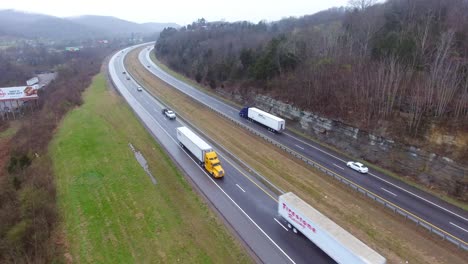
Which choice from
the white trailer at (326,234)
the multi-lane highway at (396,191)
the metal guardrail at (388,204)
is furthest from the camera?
the multi-lane highway at (396,191)

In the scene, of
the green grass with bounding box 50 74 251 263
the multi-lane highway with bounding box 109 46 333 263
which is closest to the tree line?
the green grass with bounding box 50 74 251 263

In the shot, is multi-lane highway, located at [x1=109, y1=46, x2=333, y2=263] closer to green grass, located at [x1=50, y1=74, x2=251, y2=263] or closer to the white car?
green grass, located at [x1=50, y1=74, x2=251, y2=263]

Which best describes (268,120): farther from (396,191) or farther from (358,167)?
(396,191)

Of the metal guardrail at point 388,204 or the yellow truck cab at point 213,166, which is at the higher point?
the yellow truck cab at point 213,166

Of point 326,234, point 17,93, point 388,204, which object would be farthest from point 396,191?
point 17,93

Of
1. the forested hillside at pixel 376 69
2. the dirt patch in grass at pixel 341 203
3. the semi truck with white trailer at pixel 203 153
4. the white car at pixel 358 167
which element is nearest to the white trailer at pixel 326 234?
the dirt patch in grass at pixel 341 203

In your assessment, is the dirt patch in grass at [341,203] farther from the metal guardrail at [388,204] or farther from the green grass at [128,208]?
the green grass at [128,208]

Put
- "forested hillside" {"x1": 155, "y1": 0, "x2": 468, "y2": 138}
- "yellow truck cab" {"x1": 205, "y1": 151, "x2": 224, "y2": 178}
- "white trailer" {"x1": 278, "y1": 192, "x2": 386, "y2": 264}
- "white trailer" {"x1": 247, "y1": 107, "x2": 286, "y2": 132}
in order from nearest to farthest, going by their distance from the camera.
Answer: "white trailer" {"x1": 278, "y1": 192, "x2": 386, "y2": 264}, "yellow truck cab" {"x1": 205, "y1": 151, "x2": 224, "y2": 178}, "forested hillside" {"x1": 155, "y1": 0, "x2": 468, "y2": 138}, "white trailer" {"x1": 247, "y1": 107, "x2": 286, "y2": 132}

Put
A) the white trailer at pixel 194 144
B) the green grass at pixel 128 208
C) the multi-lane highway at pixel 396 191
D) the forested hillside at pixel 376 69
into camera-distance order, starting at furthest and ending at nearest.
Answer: the forested hillside at pixel 376 69 → the white trailer at pixel 194 144 → the multi-lane highway at pixel 396 191 → the green grass at pixel 128 208

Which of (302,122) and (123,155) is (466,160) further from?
(123,155)
